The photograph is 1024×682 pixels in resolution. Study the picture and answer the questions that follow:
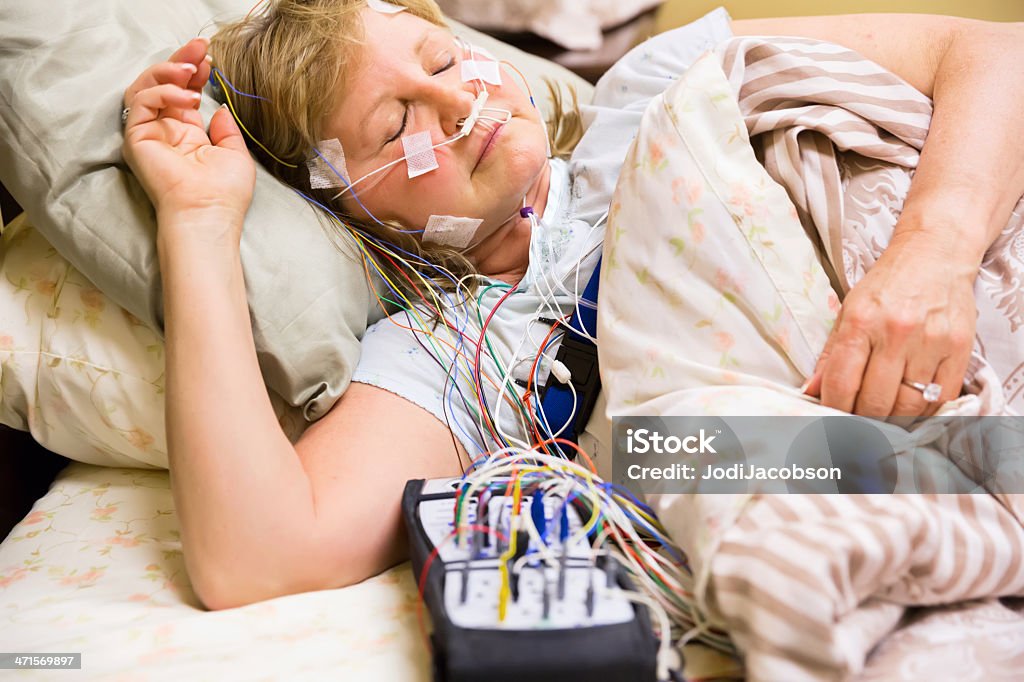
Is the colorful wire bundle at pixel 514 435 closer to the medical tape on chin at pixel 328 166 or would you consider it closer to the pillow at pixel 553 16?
the medical tape on chin at pixel 328 166

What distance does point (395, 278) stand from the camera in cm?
133

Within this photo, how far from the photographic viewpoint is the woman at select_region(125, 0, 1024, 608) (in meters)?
0.90

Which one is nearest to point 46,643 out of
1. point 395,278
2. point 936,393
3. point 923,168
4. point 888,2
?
point 395,278

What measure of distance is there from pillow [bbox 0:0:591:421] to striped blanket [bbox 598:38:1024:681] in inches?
15.9

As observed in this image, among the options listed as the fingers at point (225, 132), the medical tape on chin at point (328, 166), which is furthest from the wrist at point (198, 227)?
the medical tape on chin at point (328, 166)

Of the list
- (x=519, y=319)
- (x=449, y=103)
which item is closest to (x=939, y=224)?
(x=519, y=319)

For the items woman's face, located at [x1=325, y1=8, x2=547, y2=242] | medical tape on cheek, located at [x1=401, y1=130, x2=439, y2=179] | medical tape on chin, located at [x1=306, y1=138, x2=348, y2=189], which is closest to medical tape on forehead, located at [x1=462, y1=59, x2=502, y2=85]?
woman's face, located at [x1=325, y1=8, x2=547, y2=242]

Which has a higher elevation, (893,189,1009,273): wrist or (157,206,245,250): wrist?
(893,189,1009,273): wrist

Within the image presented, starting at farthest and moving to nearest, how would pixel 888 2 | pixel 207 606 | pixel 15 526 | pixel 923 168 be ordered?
pixel 888 2
pixel 15 526
pixel 923 168
pixel 207 606

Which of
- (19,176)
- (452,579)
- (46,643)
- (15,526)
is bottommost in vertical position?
(15,526)

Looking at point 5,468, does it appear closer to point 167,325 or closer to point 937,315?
point 167,325

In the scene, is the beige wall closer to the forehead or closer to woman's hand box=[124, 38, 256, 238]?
the forehead

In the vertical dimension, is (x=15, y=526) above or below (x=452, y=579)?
below

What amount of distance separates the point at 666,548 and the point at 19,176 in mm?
974
